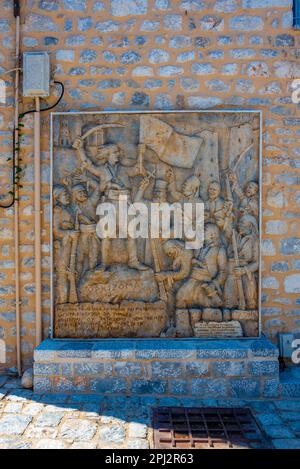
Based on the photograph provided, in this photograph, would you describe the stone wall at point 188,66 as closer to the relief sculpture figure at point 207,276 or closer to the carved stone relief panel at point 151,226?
the carved stone relief panel at point 151,226

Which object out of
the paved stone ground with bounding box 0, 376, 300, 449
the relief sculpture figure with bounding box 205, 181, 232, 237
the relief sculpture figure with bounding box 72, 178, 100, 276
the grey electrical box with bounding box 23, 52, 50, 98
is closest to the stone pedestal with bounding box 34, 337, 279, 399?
the paved stone ground with bounding box 0, 376, 300, 449

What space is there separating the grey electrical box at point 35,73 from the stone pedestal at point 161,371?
2350 mm

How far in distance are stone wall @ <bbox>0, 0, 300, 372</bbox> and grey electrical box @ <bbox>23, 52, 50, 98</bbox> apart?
146mm

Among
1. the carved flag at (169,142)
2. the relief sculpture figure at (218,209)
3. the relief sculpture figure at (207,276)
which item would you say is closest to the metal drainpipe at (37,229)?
the carved flag at (169,142)

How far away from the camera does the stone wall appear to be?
3.77 m

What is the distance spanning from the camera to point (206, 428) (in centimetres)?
300

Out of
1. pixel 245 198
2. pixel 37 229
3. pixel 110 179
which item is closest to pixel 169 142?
pixel 110 179

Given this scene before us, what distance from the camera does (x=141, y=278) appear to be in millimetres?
3730

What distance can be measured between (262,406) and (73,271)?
2.02m

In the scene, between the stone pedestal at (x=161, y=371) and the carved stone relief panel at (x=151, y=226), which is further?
the carved stone relief panel at (x=151, y=226)

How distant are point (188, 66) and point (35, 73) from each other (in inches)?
55.9

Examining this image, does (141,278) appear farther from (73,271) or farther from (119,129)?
(119,129)

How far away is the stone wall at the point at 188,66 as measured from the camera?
3.77 meters

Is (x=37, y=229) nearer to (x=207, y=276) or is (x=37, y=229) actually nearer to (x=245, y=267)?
(x=207, y=276)
